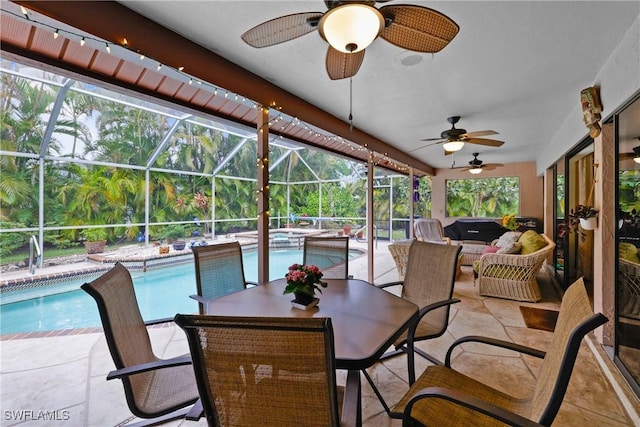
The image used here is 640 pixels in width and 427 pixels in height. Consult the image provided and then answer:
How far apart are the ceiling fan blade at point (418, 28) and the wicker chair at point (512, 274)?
3451 millimetres

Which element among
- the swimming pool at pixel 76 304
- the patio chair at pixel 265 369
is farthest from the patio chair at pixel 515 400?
the swimming pool at pixel 76 304

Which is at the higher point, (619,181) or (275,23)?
(275,23)

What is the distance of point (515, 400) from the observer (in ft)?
4.61

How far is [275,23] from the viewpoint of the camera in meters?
1.55

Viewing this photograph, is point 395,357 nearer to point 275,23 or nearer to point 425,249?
point 425,249

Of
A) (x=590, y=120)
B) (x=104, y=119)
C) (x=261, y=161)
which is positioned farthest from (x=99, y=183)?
(x=590, y=120)

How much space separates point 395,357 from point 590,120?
112 inches

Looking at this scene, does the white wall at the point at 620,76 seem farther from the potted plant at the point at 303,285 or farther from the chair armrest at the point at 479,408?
the potted plant at the point at 303,285

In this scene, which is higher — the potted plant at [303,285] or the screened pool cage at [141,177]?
the screened pool cage at [141,177]

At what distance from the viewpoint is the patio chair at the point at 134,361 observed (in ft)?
4.00

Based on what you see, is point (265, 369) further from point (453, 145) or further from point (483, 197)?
point (483, 197)

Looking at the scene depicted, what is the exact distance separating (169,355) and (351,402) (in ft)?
7.15

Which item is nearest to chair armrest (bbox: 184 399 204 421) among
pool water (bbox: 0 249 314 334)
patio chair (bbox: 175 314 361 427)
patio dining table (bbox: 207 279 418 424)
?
patio chair (bbox: 175 314 361 427)

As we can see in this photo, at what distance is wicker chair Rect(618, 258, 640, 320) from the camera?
7.05 ft
